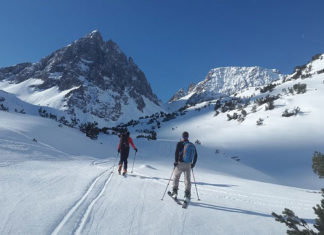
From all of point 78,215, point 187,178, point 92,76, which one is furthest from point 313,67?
point 92,76

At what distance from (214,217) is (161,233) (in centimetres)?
141

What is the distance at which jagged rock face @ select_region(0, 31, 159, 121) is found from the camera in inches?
4469

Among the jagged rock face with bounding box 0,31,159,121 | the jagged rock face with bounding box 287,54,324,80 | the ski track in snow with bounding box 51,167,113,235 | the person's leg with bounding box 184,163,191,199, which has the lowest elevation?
the ski track in snow with bounding box 51,167,113,235

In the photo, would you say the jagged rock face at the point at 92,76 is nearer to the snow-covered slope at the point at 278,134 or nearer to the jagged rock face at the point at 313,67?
the snow-covered slope at the point at 278,134

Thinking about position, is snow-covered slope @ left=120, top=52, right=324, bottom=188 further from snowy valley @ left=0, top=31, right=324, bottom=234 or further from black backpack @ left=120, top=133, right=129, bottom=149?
black backpack @ left=120, top=133, right=129, bottom=149

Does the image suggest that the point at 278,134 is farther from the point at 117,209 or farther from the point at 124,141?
the point at 117,209

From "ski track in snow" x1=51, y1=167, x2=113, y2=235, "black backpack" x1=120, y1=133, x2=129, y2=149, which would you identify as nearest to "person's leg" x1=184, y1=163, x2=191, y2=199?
"ski track in snow" x1=51, y1=167, x2=113, y2=235

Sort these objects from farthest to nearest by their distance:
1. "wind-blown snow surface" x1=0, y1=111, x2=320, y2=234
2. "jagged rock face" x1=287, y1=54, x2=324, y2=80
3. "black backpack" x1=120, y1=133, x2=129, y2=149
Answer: "jagged rock face" x1=287, y1=54, x2=324, y2=80, "black backpack" x1=120, y1=133, x2=129, y2=149, "wind-blown snow surface" x1=0, y1=111, x2=320, y2=234

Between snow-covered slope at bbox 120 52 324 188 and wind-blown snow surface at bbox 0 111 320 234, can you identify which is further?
snow-covered slope at bbox 120 52 324 188

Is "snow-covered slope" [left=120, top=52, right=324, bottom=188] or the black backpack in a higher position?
"snow-covered slope" [left=120, top=52, right=324, bottom=188]

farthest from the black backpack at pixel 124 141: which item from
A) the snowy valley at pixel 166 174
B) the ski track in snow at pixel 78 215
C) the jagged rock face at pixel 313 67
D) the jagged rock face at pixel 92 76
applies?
the jagged rock face at pixel 92 76

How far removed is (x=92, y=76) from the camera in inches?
5354

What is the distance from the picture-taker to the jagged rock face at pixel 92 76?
372 ft

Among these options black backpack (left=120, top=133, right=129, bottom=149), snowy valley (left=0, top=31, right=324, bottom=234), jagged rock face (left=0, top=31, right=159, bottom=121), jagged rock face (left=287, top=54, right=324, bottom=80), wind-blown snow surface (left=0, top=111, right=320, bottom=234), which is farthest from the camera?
jagged rock face (left=0, top=31, right=159, bottom=121)
